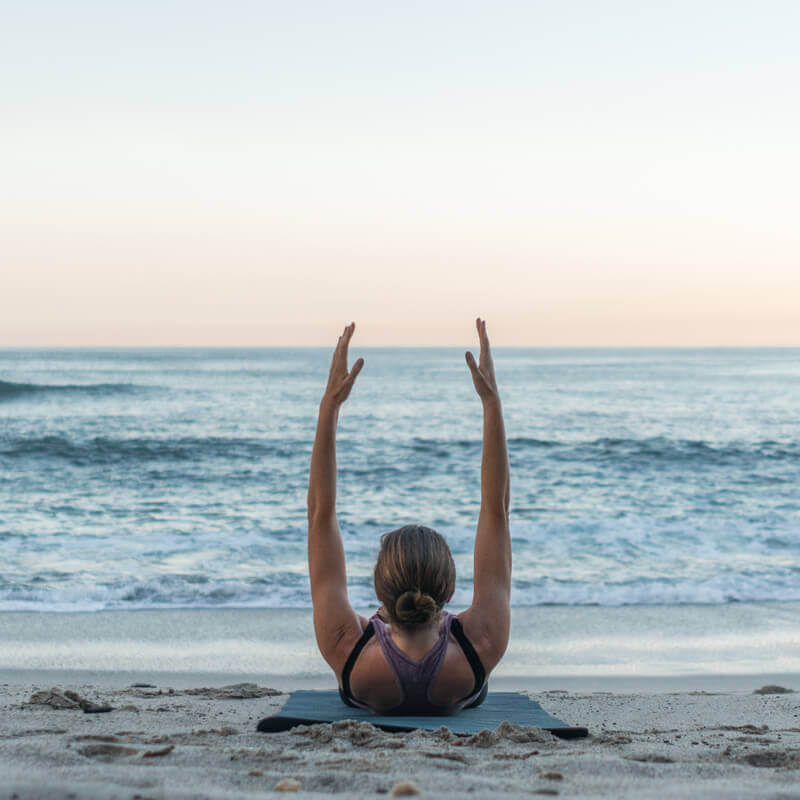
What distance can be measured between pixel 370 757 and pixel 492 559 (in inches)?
34.6

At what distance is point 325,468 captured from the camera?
3186 mm

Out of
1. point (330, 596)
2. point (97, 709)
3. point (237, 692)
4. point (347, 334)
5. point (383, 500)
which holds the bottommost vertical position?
point (383, 500)

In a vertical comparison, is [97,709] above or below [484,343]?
below

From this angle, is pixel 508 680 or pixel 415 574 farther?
pixel 508 680

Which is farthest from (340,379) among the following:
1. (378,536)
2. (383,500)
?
(383,500)

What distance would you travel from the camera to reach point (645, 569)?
9148 millimetres

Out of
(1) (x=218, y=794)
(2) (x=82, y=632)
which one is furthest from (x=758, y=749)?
(2) (x=82, y=632)

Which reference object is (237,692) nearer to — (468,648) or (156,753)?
(468,648)

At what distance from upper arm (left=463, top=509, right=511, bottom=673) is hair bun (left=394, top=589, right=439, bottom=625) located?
0.29 meters

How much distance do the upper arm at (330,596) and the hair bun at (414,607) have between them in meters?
0.32

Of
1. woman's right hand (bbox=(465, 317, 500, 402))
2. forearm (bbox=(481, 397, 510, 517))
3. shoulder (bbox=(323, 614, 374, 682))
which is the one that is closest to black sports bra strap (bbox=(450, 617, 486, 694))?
shoulder (bbox=(323, 614, 374, 682))

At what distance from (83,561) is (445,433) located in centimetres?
1631

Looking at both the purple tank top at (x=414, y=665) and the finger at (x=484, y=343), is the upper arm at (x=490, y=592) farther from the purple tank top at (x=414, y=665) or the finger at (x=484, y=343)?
the finger at (x=484, y=343)

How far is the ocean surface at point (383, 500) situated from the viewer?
828cm
